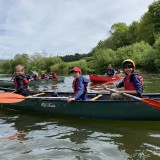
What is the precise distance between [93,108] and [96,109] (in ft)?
0.31

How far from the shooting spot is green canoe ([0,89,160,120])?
7598 mm

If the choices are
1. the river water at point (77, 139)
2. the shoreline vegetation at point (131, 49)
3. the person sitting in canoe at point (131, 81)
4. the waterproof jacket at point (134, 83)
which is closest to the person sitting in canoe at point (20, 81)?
the river water at point (77, 139)

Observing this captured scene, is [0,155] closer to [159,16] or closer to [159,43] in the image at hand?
[159,43]

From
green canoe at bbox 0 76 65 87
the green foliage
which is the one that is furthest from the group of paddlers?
the green foliage

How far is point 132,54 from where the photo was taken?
51812mm

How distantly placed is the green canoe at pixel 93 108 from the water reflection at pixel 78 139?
23 cm

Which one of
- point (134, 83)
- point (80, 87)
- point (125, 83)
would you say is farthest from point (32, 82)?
point (134, 83)

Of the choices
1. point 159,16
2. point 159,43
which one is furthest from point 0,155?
point 159,16

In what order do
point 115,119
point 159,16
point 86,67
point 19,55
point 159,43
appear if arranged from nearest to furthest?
point 115,119
point 159,43
point 159,16
point 86,67
point 19,55

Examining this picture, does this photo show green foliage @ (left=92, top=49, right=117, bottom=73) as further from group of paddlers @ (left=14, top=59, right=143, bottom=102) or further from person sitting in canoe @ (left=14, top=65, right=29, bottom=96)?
group of paddlers @ (left=14, top=59, right=143, bottom=102)

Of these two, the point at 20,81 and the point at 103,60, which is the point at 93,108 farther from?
the point at 103,60

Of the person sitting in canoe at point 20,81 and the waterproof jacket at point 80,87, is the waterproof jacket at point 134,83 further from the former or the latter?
the person sitting in canoe at point 20,81

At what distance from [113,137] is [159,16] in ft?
182

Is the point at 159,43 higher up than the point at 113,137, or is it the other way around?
the point at 159,43
